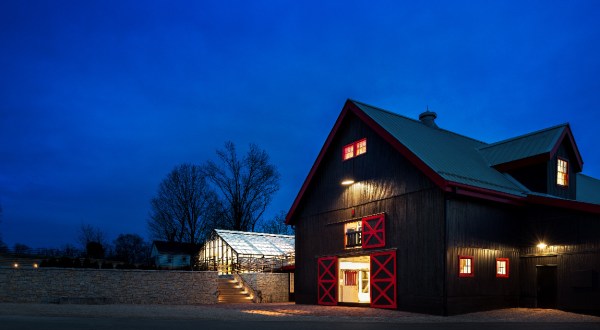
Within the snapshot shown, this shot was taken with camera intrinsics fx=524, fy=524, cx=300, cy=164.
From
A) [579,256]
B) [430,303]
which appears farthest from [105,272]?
[579,256]

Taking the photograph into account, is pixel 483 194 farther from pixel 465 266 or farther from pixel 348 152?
pixel 348 152

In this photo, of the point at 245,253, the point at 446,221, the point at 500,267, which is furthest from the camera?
the point at 245,253

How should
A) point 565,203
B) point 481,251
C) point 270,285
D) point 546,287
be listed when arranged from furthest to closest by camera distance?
point 270,285, point 546,287, point 481,251, point 565,203

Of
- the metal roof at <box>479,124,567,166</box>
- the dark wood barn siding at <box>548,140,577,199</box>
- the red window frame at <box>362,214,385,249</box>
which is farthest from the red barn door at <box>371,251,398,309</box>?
the dark wood barn siding at <box>548,140,577,199</box>

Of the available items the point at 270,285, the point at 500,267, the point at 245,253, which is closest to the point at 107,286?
the point at 270,285

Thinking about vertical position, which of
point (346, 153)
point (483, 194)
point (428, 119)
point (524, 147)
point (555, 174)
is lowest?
point (483, 194)

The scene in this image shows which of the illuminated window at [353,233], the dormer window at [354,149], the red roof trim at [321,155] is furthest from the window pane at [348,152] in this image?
the illuminated window at [353,233]

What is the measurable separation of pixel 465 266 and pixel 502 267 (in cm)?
231

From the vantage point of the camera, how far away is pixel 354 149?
26.0 meters

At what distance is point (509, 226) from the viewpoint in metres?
22.7

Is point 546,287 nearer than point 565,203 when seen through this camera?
No

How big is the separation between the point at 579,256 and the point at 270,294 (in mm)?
18020

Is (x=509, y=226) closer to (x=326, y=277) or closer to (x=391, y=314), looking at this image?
(x=391, y=314)

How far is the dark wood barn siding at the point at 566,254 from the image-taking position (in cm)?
1988
